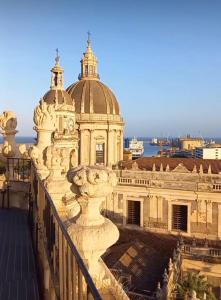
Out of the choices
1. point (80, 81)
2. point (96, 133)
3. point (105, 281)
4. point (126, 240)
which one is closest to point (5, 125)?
point (105, 281)

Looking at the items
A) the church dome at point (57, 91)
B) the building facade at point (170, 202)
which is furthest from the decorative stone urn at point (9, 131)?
the church dome at point (57, 91)

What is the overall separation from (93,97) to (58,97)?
Answer: 374cm

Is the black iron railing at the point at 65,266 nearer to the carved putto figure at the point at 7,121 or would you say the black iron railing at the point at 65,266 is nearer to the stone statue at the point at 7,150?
the stone statue at the point at 7,150

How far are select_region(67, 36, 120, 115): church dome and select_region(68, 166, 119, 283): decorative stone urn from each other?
2853cm

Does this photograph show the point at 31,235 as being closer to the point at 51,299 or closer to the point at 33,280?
the point at 33,280

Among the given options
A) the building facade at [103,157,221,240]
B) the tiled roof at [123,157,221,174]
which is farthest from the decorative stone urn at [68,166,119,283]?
the tiled roof at [123,157,221,174]

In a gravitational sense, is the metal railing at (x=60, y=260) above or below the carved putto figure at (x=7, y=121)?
below

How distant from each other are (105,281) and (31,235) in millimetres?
3821

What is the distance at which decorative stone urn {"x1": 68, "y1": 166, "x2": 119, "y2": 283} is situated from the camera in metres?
3.47

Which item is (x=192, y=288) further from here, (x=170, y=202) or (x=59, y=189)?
(x=59, y=189)

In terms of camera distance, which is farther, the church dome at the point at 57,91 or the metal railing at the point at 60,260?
the church dome at the point at 57,91

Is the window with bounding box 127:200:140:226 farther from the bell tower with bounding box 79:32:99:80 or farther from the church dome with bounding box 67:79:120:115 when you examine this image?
the bell tower with bounding box 79:32:99:80

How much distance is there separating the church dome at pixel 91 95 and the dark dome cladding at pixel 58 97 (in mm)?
1386

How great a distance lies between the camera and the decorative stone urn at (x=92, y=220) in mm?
3475
